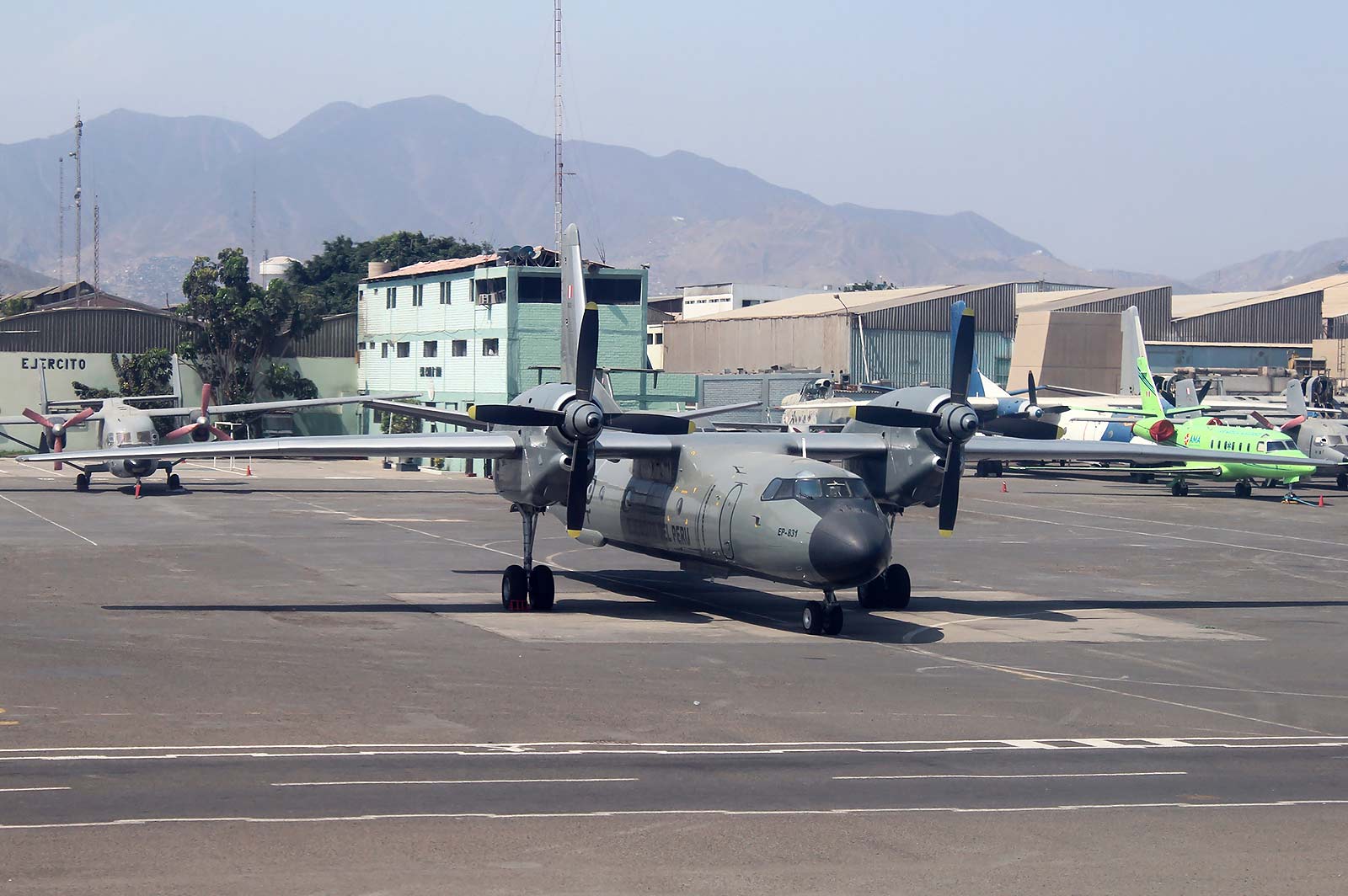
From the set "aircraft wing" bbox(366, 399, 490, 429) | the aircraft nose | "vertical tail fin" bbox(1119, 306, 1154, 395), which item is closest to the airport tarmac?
the aircraft nose

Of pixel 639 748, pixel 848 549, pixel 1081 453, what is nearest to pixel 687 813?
pixel 639 748

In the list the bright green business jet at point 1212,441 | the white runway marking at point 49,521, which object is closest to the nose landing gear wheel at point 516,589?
the white runway marking at point 49,521

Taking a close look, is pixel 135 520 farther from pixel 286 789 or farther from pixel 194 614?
pixel 286 789

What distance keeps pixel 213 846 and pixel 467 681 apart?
304 inches

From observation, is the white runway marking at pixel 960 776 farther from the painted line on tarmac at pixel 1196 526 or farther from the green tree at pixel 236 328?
the green tree at pixel 236 328

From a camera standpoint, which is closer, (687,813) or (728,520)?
(687,813)

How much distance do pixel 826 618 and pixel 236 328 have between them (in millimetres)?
71183

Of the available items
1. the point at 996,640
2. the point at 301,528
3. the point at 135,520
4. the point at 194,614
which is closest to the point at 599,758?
the point at 996,640

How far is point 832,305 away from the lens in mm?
98875

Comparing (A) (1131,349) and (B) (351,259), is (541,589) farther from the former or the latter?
(B) (351,259)

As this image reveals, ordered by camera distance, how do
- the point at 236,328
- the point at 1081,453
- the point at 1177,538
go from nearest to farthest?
the point at 1081,453
the point at 1177,538
the point at 236,328

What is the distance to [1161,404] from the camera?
6253 centimetres

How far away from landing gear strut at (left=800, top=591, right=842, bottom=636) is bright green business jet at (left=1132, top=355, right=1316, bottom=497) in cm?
3449

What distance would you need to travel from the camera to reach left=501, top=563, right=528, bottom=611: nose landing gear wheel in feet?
85.0
